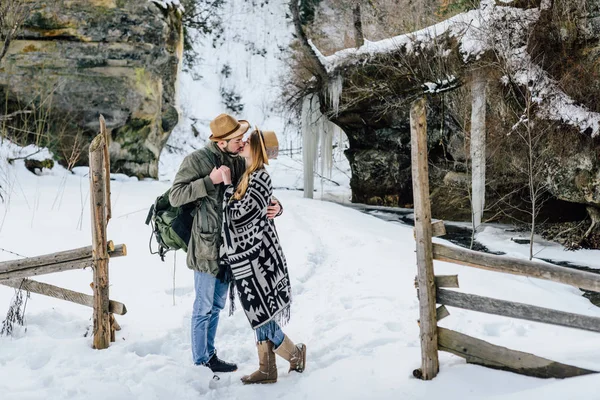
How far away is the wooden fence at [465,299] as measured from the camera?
3.46 metres

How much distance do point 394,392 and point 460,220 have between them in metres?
11.9

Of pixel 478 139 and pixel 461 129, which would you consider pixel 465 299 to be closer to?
pixel 478 139

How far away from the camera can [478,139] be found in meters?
11.9

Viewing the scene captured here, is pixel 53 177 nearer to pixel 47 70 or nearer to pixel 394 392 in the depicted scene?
pixel 47 70

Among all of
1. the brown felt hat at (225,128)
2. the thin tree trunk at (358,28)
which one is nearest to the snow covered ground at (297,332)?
the brown felt hat at (225,128)

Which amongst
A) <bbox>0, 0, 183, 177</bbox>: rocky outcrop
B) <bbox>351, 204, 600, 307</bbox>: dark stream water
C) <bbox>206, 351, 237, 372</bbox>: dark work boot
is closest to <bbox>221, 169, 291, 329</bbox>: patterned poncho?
<bbox>206, 351, 237, 372</bbox>: dark work boot

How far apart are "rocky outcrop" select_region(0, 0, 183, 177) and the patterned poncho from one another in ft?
34.5

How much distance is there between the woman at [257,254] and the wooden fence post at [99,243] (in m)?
1.19

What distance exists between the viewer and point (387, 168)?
1781 cm

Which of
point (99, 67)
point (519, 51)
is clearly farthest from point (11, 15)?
point (519, 51)

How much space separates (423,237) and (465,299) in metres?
0.56

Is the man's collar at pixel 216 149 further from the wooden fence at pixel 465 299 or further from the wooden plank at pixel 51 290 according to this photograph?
the wooden plank at pixel 51 290

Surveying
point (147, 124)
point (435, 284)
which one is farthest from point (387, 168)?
point (435, 284)

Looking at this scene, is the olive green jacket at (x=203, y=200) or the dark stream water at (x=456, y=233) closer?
the olive green jacket at (x=203, y=200)
